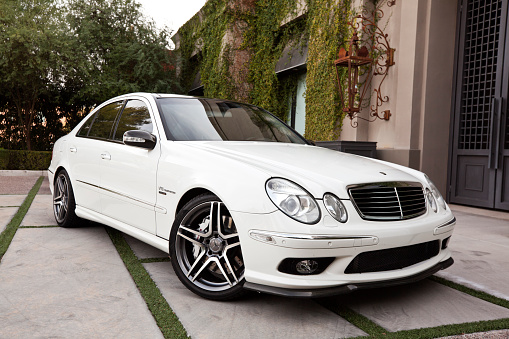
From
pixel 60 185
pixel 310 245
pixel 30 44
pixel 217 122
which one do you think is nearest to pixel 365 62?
pixel 217 122

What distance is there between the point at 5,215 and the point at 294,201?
4520 millimetres

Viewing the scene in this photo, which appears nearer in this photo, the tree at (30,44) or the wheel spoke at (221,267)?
the wheel spoke at (221,267)

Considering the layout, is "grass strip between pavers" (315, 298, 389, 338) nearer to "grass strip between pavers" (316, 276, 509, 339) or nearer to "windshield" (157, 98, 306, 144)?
"grass strip between pavers" (316, 276, 509, 339)

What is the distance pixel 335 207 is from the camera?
2.55 m

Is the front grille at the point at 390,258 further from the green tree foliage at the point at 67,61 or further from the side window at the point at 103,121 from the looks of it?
the green tree foliage at the point at 67,61

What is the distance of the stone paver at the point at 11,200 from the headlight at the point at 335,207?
5.51 meters

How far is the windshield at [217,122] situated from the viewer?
11.7 feet

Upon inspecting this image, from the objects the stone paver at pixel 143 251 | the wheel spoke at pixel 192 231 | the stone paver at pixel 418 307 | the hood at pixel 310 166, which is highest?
the hood at pixel 310 166

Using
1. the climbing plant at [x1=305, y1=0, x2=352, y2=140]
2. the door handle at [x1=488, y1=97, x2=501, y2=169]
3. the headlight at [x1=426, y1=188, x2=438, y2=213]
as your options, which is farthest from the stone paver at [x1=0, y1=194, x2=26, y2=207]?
the door handle at [x1=488, y1=97, x2=501, y2=169]

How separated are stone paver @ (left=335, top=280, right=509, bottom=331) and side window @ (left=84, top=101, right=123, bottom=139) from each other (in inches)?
109

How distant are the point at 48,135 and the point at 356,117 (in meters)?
12.5

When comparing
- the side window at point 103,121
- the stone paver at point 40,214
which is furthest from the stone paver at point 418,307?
the stone paver at point 40,214

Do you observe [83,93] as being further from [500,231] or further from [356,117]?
[500,231]

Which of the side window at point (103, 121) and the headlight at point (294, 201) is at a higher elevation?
the side window at point (103, 121)
